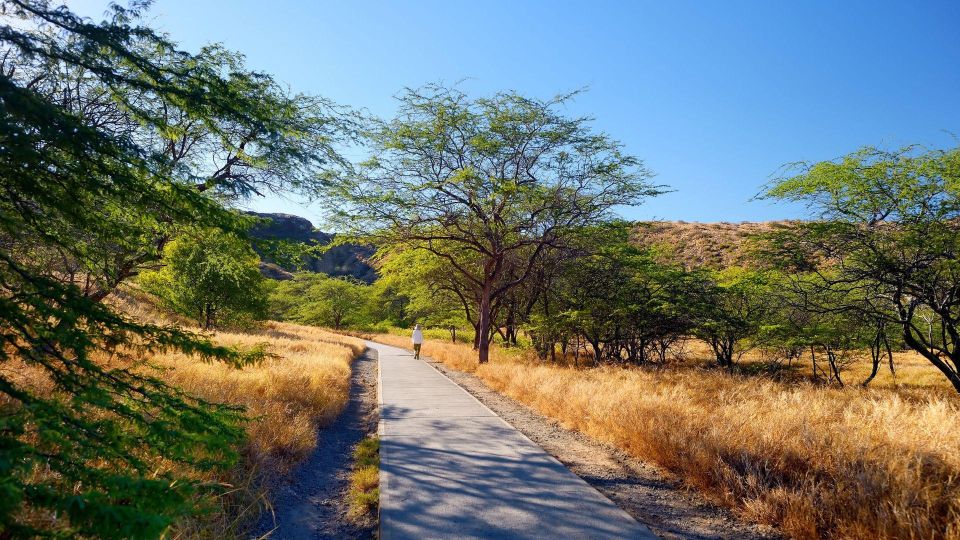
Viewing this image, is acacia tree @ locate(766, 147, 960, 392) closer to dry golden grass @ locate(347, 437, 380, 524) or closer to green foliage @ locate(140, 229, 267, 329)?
dry golden grass @ locate(347, 437, 380, 524)

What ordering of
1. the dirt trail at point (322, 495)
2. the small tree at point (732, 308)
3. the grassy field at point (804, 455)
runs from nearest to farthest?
1. the grassy field at point (804, 455)
2. the dirt trail at point (322, 495)
3. the small tree at point (732, 308)

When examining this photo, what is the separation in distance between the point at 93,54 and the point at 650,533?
579 centimetres

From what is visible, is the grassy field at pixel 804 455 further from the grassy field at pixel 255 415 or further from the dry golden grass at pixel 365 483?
the grassy field at pixel 255 415

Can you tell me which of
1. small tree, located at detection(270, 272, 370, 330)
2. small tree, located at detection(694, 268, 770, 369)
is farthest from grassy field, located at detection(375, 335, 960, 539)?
small tree, located at detection(270, 272, 370, 330)

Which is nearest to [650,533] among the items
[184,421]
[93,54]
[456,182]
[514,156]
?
[184,421]

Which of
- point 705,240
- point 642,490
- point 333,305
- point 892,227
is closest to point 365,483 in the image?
point 642,490

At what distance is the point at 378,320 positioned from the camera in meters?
72.3

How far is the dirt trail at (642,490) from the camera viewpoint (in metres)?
4.64

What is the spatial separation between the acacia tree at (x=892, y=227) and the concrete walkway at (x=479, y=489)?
9142 millimetres

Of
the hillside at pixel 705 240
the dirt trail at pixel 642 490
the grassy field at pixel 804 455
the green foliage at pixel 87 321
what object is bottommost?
the dirt trail at pixel 642 490

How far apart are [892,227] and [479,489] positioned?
1182 cm

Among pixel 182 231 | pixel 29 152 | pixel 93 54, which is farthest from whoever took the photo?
pixel 182 231

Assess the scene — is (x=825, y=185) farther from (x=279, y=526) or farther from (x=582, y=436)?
(x=279, y=526)

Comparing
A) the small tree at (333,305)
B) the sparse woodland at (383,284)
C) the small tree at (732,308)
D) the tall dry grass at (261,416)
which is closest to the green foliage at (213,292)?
the sparse woodland at (383,284)
